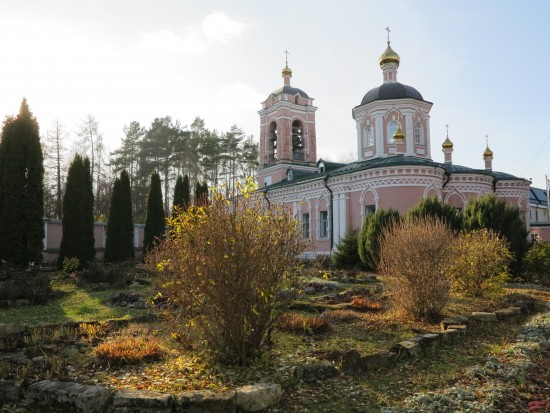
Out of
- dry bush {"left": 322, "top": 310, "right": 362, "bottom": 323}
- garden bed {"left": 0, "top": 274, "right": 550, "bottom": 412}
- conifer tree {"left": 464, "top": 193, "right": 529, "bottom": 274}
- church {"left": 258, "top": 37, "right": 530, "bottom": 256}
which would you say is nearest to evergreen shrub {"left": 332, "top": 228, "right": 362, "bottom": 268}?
church {"left": 258, "top": 37, "right": 530, "bottom": 256}

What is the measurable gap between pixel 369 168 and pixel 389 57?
9.71 metres

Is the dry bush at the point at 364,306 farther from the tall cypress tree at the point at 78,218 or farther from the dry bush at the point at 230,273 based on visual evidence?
the tall cypress tree at the point at 78,218

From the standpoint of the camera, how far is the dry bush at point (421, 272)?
7.98 metres

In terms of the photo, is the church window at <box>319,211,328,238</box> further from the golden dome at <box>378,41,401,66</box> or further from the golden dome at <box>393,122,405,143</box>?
the golden dome at <box>378,41,401,66</box>

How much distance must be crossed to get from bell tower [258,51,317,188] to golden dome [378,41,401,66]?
19.1ft

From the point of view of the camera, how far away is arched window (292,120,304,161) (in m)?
32.1

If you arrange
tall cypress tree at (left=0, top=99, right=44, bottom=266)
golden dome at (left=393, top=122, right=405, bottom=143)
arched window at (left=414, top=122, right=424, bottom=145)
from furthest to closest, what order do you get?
arched window at (left=414, top=122, right=424, bottom=145)
golden dome at (left=393, top=122, right=405, bottom=143)
tall cypress tree at (left=0, top=99, right=44, bottom=266)

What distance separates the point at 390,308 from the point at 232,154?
34986 mm

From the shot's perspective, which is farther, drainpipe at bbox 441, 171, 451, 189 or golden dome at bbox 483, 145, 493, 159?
golden dome at bbox 483, 145, 493, 159

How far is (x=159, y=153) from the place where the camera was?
3866cm

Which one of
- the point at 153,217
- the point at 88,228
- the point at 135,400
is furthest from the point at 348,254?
the point at 135,400

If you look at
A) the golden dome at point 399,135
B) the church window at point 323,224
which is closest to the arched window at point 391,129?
the golden dome at point 399,135

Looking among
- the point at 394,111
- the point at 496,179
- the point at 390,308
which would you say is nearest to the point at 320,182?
the point at 394,111

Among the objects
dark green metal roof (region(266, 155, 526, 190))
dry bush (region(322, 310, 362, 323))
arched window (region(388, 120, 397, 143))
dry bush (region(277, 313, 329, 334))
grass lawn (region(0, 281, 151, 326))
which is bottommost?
grass lawn (region(0, 281, 151, 326))
